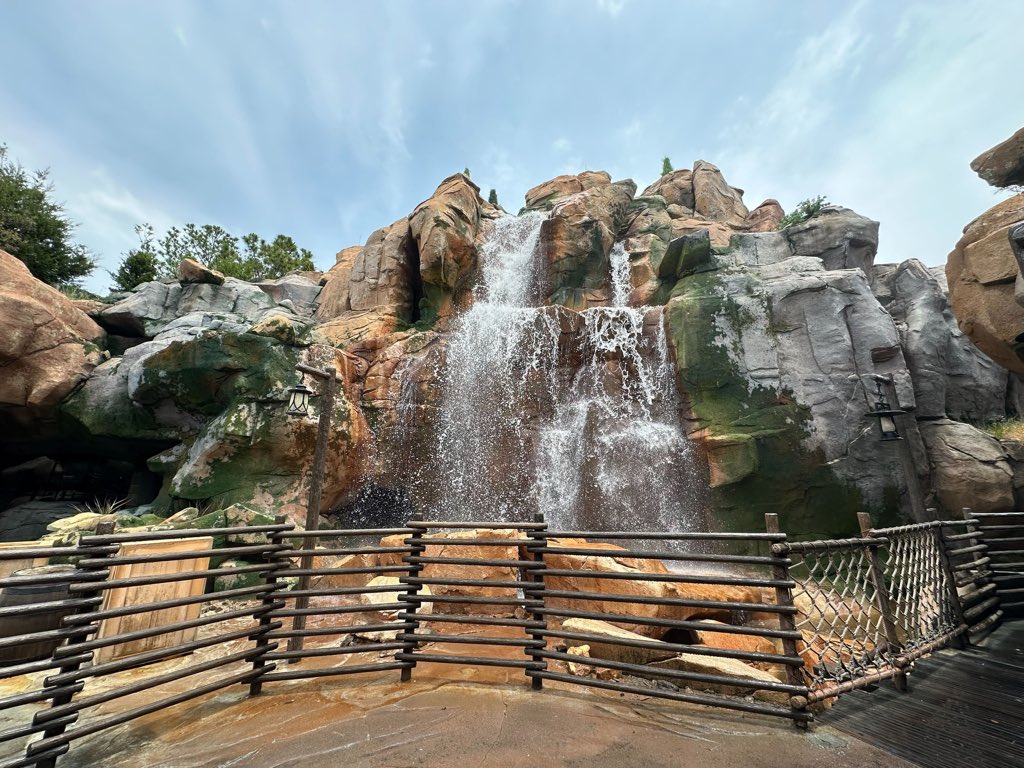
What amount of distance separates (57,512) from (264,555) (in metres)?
15.7

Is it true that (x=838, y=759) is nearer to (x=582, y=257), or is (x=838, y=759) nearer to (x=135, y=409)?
(x=135, y=409)

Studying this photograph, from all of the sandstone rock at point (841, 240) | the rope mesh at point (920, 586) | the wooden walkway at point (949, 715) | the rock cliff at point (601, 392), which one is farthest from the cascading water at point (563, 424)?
the sandstone rock at point (841, 240)

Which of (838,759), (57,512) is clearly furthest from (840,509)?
(57,512)

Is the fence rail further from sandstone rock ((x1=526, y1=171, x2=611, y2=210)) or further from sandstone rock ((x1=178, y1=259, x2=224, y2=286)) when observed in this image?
sandstone rock ((x1=526, y1=171, x2=611, y2=210))

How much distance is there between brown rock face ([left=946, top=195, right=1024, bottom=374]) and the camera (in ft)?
27.6

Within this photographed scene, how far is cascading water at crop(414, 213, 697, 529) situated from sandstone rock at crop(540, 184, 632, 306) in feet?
15.7

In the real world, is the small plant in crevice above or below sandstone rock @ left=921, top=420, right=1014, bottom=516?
above

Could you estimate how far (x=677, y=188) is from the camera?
26.8 metres

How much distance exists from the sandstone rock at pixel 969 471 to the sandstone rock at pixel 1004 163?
20.6ft

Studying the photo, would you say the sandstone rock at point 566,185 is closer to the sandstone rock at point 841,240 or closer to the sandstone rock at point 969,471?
the sandstone rock at point 841,240

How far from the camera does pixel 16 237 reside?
61.2ft

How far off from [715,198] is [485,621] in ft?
93.9

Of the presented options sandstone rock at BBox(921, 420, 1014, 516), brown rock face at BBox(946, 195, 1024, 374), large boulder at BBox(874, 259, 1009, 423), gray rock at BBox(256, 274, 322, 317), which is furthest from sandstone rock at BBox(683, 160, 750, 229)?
gray rock at BBox(256, 274, 322, 317)

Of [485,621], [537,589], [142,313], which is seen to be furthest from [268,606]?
[142,313]
